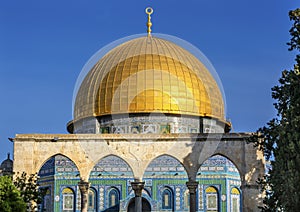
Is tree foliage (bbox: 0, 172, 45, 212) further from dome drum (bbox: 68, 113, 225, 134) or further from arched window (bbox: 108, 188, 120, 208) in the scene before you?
arched window (bbox: 108, 188, 120, 208)

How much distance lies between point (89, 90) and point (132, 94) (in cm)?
248

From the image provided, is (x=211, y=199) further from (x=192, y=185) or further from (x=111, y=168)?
(x=192, y=185)

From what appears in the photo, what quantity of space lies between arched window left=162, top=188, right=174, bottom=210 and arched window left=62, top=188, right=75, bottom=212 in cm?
397

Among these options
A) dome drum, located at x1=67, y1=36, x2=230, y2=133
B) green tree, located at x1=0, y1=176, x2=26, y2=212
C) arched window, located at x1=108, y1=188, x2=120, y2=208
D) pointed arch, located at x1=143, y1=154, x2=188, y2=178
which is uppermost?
dome drum, located at x1=67, y1=36, x2=230, y2=133

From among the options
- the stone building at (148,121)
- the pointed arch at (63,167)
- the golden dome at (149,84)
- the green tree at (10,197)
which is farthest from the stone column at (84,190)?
the pointed arch at (63,167)

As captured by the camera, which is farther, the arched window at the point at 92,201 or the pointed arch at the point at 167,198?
the arched window at the point at 92,201

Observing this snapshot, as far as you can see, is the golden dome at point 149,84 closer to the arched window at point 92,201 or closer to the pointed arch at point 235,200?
the pointed arch at point 235,200

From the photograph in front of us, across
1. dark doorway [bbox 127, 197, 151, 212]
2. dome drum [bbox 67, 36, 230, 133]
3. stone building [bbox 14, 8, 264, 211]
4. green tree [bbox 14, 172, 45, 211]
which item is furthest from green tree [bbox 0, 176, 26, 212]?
dark doorway [bbox 127, 197, 151, 212]

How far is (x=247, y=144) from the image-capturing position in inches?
784

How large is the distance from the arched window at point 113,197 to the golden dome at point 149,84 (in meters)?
3.40

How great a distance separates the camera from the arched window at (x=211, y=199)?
2775cm

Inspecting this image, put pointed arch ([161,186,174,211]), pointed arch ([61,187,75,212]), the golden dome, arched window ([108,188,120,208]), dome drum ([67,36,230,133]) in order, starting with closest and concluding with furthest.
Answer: dome drum ([67,36,230,133]), the golden dome, pointed arch ([161,186,174,211]), arched window ([108,188,120,208]), pointed arch ([61,187,75,212])

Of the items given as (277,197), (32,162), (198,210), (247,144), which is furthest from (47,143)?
(198,210)

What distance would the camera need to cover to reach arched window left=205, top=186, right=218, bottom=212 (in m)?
27.8
